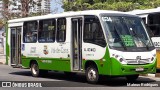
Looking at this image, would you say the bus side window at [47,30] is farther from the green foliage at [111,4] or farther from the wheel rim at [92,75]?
the green foliage at [111,4]

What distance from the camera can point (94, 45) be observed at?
50.2 ft

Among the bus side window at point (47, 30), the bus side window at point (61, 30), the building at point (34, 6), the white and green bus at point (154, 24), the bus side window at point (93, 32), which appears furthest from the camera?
the building at point (34, 6)

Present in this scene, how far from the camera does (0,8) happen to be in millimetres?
48594

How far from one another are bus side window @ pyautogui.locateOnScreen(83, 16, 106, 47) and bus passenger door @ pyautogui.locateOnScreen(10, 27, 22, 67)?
5955 mm

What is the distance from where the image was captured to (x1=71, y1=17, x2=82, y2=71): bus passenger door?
634 inches

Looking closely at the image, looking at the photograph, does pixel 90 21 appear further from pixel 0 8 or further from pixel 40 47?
pixel 0 8

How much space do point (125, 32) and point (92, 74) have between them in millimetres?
1964

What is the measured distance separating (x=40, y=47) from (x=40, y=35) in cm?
55

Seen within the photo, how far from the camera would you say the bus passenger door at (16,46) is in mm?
20797

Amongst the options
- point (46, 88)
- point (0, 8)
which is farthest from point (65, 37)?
point (0, 8)

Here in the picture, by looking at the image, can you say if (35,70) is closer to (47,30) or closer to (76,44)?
(47,30)

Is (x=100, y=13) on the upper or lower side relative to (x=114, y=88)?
upper

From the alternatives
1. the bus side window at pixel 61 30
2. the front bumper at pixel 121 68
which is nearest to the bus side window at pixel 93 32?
the front bumper at pixel 121 68

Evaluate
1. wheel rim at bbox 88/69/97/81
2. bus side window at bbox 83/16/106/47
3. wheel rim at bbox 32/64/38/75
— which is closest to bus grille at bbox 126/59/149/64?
bus side window at bbox 83/16/106/47
